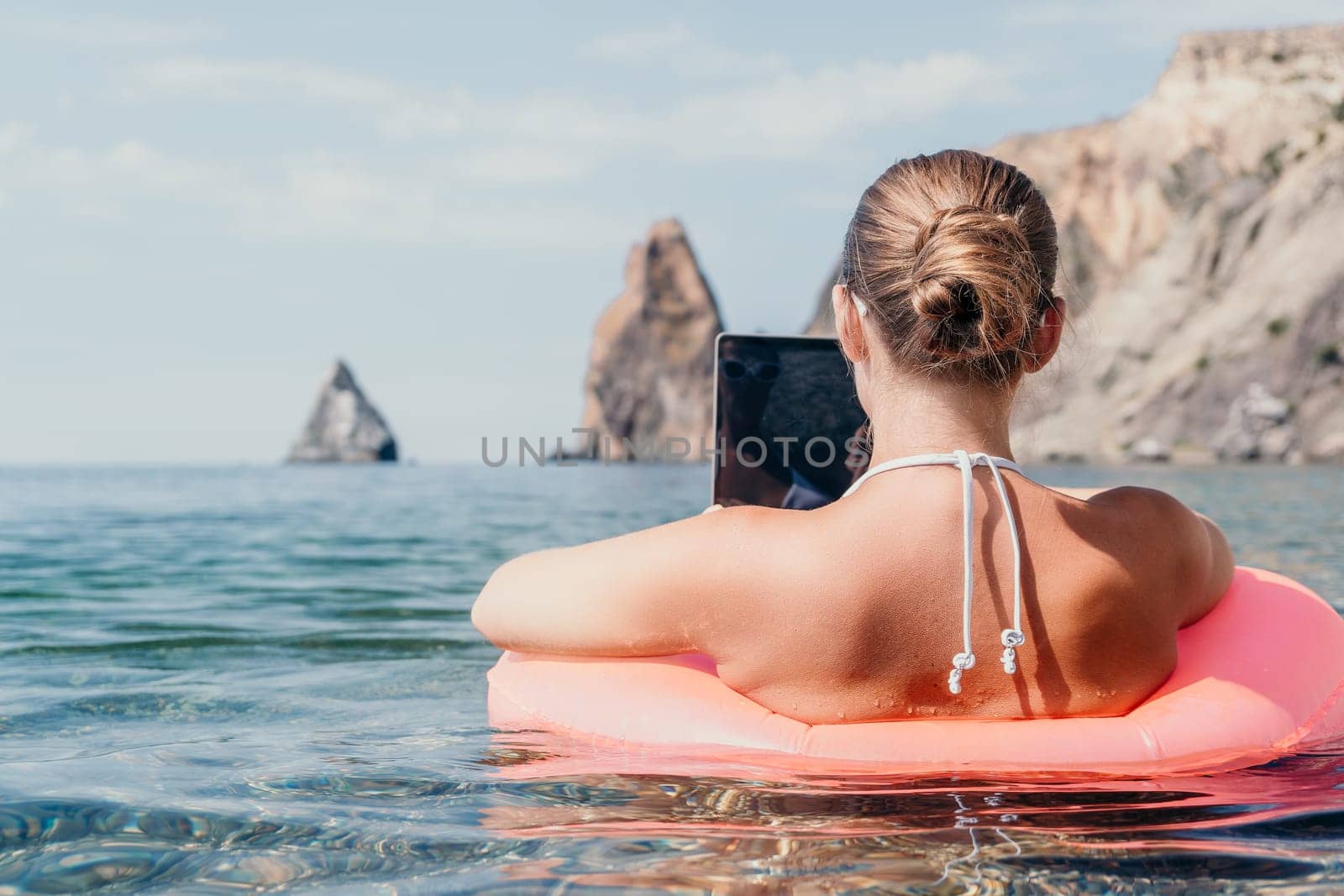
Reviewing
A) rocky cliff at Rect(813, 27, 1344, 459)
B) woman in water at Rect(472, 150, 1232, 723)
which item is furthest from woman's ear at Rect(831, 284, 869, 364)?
rocky cliff at Rect(813, 27, 1344, 459)

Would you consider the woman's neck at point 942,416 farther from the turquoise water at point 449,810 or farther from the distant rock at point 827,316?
the turquoise water at point 449,810

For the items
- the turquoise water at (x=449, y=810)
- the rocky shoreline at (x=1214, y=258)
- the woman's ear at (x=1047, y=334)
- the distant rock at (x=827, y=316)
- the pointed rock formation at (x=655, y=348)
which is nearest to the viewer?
the turquoise water at (x=449, y=810)

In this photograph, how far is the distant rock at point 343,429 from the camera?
282ft

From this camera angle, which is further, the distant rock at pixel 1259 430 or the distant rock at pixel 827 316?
the distant rock at pixel 1259 430

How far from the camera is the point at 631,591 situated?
2.28 metres

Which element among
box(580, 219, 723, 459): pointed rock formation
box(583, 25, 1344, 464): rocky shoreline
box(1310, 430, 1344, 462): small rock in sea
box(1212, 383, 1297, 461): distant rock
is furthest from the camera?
box(580, 219, 723, 459): pointed rock formation

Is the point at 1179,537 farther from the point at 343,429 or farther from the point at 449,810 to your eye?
the point at 343,429

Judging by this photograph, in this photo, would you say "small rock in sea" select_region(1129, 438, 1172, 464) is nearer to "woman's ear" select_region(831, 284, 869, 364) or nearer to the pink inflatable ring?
the pink inflatable ring

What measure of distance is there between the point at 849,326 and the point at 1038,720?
0.89m

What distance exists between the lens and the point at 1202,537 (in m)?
2.42

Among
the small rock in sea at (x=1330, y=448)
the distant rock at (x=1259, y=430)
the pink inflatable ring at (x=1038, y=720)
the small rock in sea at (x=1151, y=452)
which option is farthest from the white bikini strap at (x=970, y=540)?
the small rock in sea at (x=1151, y=452)

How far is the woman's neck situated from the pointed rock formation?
92101 millimetres

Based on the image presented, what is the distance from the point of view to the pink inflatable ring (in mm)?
2285

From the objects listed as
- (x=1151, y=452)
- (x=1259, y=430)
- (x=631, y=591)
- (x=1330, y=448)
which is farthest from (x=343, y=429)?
(x=631, y=591)
